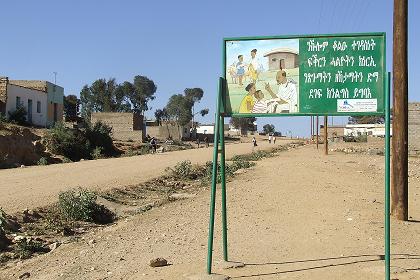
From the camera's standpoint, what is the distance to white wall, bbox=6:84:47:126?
4684 cm

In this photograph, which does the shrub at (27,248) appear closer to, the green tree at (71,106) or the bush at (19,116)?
the bush at (19,116)

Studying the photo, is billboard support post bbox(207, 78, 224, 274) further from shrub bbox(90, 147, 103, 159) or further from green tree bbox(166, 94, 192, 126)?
green tree bbox(166, 94, 192, 126)

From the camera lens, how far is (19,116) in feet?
154

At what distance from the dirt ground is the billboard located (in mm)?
1874

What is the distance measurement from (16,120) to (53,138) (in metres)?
9.73

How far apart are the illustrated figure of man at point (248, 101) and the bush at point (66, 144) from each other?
3269 centimetres

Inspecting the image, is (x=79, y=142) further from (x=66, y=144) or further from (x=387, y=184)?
(x=387, y=184)

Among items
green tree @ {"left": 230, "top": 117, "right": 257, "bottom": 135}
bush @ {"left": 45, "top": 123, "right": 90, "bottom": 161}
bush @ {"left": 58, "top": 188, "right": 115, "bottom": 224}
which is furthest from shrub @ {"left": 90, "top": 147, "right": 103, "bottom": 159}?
green tree @ {"left": 230, "top": 117, "right": 257, "bottom": 135}

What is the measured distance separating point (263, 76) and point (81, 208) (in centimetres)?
689

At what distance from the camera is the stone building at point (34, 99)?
151 feet

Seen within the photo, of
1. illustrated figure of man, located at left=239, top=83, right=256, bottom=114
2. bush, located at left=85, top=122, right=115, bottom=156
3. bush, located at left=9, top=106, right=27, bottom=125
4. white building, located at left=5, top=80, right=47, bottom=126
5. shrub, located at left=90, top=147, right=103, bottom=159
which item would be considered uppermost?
white building, located at left=5, top=80, right=47, bottom=126

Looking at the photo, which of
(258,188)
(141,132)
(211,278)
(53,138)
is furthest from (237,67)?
(141,132)

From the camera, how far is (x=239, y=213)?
38.8 feet

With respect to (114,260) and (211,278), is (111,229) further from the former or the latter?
(211,278)
